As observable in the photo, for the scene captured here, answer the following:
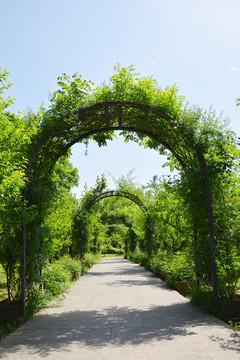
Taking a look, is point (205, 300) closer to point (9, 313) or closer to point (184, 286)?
point (184, 286)

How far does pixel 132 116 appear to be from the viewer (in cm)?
703

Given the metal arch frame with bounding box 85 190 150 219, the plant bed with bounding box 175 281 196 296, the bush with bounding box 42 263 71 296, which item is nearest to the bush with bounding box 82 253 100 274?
the metal arch frame with bounding box 85 190 150 219

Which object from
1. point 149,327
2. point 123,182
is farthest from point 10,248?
point 123,182

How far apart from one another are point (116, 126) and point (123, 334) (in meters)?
4.49

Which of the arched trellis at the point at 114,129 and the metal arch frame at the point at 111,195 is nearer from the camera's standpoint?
the arched trellis at the point at 114,129

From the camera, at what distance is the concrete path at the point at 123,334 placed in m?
3.62

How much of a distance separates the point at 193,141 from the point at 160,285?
4.99 metres

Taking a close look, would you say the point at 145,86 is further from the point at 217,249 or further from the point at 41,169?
the point at 217,249

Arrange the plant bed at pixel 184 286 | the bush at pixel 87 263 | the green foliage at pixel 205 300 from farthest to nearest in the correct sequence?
1. the bush at pixel 87 263
2. the plant bed at pixel 184 286
3. the green foliage at pixel 205 300

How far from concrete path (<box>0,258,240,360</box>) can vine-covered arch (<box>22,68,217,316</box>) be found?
34.2 inches

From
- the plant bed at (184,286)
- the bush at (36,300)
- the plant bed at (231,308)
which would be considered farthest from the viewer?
the plant bed at (184,286)

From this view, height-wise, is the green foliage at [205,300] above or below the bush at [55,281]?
below

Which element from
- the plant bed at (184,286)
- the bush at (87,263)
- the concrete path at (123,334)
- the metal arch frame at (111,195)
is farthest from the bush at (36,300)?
the metal arch frame at (111,195)

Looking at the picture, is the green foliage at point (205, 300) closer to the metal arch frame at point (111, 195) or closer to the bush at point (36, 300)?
the bush at point (36, 300)
